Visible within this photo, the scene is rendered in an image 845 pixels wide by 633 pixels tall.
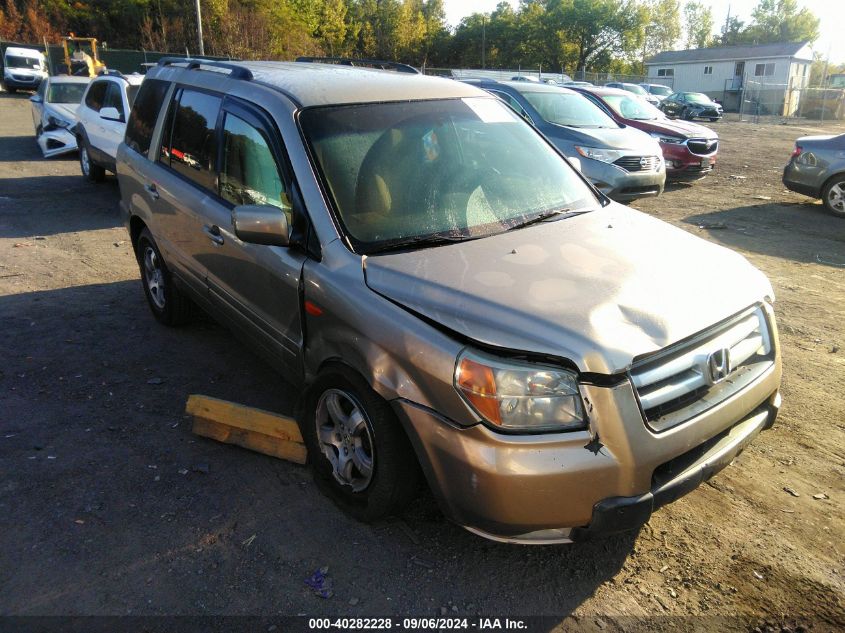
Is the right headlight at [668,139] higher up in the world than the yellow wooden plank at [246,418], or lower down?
higher up

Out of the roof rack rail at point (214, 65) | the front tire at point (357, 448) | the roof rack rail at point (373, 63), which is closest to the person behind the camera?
the front tire at point (357, 448)

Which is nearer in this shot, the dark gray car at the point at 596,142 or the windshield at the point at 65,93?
the dark gray car at the point at 596,142

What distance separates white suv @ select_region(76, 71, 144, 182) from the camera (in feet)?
33.3

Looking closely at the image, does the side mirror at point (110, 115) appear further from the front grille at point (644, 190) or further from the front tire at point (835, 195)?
the front tire at point (835, 195)

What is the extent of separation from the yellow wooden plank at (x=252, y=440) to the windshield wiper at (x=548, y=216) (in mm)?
1646

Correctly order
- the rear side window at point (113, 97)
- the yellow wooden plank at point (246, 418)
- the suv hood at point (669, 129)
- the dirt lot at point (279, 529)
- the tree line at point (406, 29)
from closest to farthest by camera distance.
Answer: the dirt lot at point (279, 529) → the yellow wooden plank at point (246, 418) → the rear side window at point (113, 97) → the suv hood at point (669, 129) → the tree line at point (406, 29)

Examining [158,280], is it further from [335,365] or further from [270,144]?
[335,365]

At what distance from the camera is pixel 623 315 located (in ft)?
8.61

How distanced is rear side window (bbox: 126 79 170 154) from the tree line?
125 ft

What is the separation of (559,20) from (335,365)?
70169 millimetres

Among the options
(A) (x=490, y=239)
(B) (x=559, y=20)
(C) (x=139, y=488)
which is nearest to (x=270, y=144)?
(A) (x=490, y=239)

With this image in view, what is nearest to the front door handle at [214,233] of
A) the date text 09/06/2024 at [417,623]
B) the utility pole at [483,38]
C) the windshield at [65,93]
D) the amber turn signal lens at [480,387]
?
the amber turn signal lens at [480,387]

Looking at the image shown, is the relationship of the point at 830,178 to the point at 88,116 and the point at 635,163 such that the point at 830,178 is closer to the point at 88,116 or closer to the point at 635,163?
the point at 635,163

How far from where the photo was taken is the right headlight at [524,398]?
2.46m
